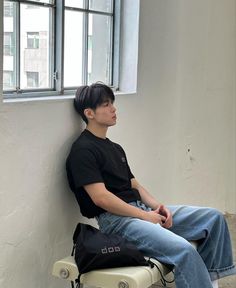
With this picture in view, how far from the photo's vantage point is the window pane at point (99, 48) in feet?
9.84

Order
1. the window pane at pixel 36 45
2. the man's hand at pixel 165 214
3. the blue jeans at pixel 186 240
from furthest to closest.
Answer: the man's hand at pixel 165 214 < the window pane at pixel 36 45 < the blue jeans at pixel 186 240

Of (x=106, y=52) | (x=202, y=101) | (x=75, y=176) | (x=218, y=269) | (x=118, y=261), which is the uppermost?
(x=106, y=52)

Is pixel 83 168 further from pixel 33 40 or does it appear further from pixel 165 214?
pixel 33 40

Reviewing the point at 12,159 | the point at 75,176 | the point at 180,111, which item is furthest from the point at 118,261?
the point at 180,111

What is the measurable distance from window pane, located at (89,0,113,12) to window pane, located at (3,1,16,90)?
2.13ft

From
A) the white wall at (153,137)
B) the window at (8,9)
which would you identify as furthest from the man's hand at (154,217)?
the window at (8,9)

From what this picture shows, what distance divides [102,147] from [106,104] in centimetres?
20

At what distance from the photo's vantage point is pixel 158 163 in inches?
137

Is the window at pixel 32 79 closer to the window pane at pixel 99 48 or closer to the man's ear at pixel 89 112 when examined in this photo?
the man's ear at pixel 89 112

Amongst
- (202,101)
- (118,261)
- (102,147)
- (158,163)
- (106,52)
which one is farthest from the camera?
(202,101)

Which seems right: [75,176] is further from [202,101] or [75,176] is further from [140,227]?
[202,101]

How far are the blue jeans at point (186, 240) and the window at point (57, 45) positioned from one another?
0.70 metres

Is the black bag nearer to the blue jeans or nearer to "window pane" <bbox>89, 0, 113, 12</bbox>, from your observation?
the blue jeans

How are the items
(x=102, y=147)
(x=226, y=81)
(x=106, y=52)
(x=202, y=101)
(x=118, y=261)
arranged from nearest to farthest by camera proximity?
(x=118, y=261) < (x=102, y=147) < (x=106, y=52) < (x=202, y=101) < (x=226, y=81)
